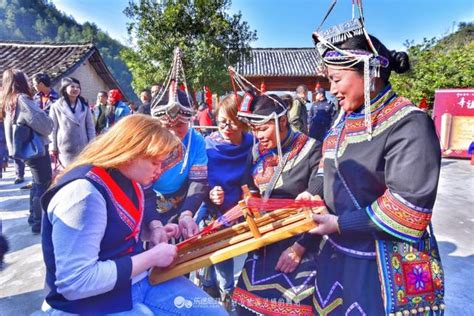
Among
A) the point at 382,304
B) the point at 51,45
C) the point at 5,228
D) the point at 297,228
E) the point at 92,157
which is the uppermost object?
the point at 51,45

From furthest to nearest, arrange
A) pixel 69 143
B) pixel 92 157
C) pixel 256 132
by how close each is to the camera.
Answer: pixel 69 143 → pixel 256 132 → pixel 92 157

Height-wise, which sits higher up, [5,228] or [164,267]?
[164,267]

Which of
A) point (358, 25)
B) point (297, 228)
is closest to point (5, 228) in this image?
point (297, 228)

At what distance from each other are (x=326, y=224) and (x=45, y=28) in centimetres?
3955

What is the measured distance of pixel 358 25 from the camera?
4.31 feet

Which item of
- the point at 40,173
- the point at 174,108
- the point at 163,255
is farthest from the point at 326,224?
the point at 40,173

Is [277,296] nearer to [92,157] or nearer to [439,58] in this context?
[92,157]

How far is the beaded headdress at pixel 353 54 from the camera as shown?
126 centimetres

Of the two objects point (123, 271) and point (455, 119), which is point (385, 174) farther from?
point (455, 119)

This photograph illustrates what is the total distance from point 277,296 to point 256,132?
34.1 inches

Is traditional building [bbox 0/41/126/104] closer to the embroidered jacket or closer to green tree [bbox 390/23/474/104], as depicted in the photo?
green tree [bbox 390/23/474/104]

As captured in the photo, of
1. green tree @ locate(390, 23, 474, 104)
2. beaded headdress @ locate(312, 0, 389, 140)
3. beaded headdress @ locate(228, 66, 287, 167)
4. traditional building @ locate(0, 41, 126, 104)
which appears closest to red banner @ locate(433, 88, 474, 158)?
green tree @ locate(390, 23, 474, 104)

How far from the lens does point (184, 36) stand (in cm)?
931

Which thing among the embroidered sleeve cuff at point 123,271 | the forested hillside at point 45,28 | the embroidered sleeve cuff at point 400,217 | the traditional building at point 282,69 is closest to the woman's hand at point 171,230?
the embroidered sleeve cuff at point 123,271
